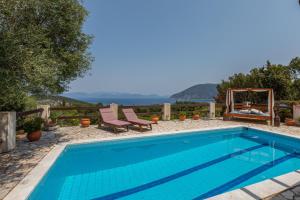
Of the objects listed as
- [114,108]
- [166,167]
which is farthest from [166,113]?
[166,167]

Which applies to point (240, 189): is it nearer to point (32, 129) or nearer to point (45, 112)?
point (32, 129)

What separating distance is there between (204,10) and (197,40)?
583cm

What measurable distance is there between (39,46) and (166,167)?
499 cm

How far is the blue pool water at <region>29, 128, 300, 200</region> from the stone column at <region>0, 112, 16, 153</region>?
1.66m

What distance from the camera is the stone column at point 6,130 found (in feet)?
20.1

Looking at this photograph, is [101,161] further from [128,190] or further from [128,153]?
[128,190]

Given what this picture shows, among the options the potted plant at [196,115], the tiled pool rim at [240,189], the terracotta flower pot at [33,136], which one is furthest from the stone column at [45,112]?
the potted plant at [196,115]

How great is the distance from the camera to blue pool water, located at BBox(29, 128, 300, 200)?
4520mm

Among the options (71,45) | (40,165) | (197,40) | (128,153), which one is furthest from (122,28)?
(40,165)

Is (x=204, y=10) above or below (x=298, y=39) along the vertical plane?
above

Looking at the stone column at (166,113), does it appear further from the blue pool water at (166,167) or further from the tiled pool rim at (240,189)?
the tiled pool rim at (240,189)

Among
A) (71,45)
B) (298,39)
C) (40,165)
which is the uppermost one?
(298,39)

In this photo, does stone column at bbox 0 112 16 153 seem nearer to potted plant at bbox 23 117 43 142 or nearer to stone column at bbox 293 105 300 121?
potted plant at bbox 23 117 43 142

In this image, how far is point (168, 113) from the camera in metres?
13.8
